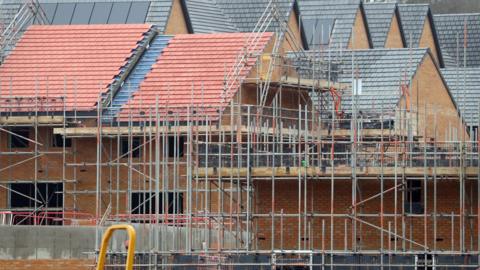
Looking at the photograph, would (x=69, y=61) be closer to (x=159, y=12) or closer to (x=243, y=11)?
(x=159, y=12)

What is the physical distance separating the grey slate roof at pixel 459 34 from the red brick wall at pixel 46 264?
137ft

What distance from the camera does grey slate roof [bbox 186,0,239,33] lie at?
227ft

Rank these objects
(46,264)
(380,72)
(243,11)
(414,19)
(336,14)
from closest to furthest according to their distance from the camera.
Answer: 1. (46,264)
2. (380,72)
3. (336,14)
4. (243,11)
5. (414,19)

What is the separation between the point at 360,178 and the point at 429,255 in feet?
8.83

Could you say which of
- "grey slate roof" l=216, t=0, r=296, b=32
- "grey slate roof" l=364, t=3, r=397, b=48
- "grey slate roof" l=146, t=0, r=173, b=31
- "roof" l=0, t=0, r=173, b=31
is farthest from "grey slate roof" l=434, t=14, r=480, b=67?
"roof" l=0, t=0, r=173, b=31

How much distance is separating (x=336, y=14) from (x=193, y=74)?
17129mm

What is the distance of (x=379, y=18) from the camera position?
257 feet

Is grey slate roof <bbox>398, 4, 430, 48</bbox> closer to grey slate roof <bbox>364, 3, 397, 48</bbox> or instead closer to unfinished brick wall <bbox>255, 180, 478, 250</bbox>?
grey slate roof <bbox>364, 3, 397, 48</bbox>

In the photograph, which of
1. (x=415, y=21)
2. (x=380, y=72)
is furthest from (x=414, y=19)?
(x=380, y=72)

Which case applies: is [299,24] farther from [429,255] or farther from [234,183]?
[429,255]

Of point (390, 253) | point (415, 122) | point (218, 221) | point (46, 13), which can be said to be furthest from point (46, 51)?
point (390, 253)

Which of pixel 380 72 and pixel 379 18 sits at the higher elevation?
pixel 379 18

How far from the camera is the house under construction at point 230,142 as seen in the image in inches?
1853

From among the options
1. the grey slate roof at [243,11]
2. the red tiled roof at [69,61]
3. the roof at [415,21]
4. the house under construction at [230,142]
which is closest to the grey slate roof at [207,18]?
the house under construction at [230,142]
